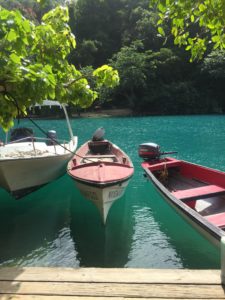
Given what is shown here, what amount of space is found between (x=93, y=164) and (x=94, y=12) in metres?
52.5

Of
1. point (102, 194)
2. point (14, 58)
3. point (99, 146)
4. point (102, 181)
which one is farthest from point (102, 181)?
point (99, 146)

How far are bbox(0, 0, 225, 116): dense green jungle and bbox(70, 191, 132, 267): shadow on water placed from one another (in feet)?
118

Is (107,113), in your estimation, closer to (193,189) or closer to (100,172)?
(100,172)

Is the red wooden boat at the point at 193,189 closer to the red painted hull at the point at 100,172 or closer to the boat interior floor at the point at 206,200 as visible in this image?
the boat interior floor at the point at 206,200

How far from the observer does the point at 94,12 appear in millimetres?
56688

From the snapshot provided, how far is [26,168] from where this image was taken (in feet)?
30.8

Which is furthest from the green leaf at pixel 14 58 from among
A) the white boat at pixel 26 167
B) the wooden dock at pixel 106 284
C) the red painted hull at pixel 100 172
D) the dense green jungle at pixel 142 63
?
the dense green jungle at pixel 142 63

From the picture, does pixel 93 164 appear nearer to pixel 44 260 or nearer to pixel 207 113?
pixel 44 260

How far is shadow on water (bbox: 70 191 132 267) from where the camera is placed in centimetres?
653

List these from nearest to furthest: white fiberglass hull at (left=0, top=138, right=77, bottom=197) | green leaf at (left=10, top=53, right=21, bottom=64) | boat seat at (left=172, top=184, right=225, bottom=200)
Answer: green leaf at (left=10, top=53, right=21, bottom=64) < boat seat at (left=172, top=184, right=225, bottom=200) < white fiberglass hull at (left=0, top=138, right=77, bottom=197)

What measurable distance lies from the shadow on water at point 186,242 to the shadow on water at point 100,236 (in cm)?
80

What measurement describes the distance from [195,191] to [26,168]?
4288mm

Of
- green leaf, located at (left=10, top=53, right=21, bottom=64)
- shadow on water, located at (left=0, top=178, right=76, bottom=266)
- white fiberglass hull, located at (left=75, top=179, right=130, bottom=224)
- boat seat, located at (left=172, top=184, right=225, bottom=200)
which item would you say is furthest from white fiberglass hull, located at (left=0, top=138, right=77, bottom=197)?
green leaf, located at (left=10, top=53, right=21, bottom=64)

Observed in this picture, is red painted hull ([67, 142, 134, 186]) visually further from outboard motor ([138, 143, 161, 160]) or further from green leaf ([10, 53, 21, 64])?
green leaf ([10, 53, 21, 64])
